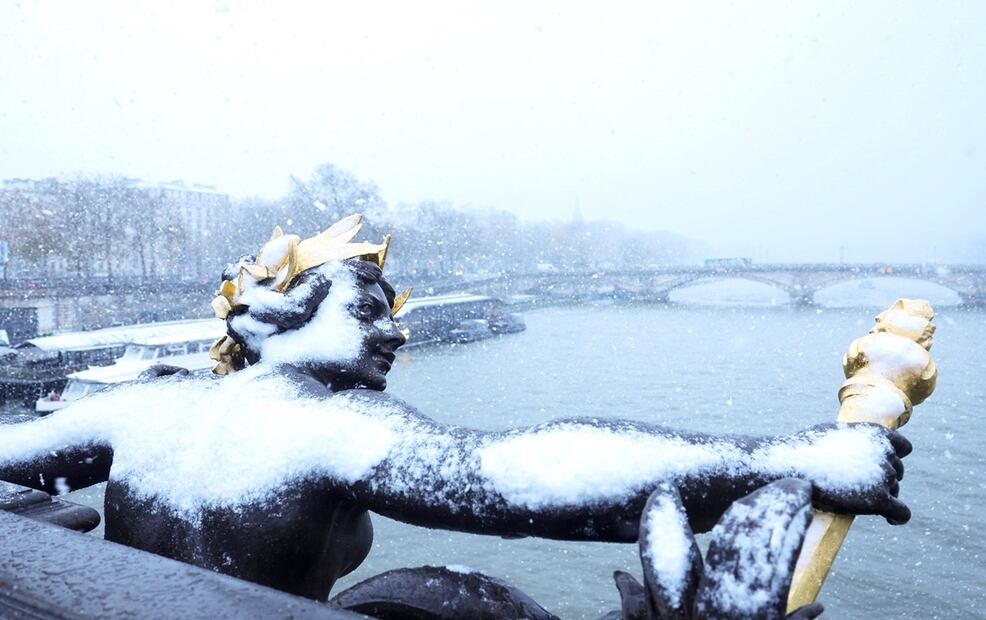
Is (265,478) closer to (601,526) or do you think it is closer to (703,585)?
(601,526)

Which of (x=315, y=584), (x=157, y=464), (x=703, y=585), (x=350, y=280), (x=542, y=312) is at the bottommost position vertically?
(x=542, y=312)

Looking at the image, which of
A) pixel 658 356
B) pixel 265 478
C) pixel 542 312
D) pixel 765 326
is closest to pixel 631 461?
pixel 265 478

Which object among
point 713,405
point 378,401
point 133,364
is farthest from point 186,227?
point 378,401

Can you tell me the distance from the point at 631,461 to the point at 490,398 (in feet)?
69.7

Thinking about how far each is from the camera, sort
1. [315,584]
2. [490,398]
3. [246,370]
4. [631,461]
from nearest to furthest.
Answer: [631,461] < [315,584] < [246,370] < [490,398]

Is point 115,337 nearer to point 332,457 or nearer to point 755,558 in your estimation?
point 332,457

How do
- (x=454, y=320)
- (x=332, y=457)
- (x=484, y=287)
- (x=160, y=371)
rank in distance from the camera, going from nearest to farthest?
1. (x=332, y=457)
2. (x=160, y=371)
3. (x=454, y=320)
4. (x=484, y=287)

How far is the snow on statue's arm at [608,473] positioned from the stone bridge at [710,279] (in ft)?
130

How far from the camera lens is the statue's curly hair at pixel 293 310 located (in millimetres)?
1835

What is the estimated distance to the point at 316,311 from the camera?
1.86m

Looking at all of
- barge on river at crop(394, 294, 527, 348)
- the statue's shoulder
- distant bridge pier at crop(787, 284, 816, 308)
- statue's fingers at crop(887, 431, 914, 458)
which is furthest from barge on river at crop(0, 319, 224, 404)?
distant bridge pier at crop(787, 284, 816, 308)

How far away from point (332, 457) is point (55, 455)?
0.81 m

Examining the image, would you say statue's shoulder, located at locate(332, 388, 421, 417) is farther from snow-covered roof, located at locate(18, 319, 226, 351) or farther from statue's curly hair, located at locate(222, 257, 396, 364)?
snow-covered roof, located at locate(18, 319, 226, 351)

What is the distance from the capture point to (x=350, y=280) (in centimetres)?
191
